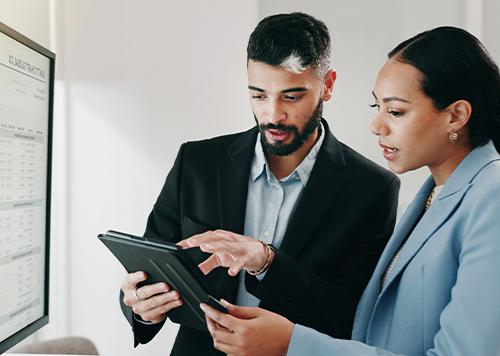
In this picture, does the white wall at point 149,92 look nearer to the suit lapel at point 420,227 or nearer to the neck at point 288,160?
the neck at point 288,160

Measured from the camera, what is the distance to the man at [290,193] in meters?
1.53

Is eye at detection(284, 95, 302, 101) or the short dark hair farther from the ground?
the short dark hair

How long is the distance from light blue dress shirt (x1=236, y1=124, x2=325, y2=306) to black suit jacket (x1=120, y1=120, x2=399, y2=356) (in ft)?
0.12

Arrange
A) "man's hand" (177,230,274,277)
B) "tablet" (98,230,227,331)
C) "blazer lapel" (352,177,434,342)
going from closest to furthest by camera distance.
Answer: "tablet" (98,230,227,331), "man's hand" (177,230,274,277), "blazer lapel" (352,177,434,342)

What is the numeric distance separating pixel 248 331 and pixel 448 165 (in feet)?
1.62

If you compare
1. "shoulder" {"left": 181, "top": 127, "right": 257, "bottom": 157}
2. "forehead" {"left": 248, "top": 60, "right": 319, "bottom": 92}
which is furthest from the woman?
"shoulder" {"left": 181, "top": 127, "right": 257, "bottom": 157}

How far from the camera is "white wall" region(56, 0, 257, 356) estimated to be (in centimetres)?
268

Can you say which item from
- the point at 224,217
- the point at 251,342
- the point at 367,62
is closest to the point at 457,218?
the point at 251,342

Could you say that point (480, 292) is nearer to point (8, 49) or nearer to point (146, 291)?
point (146, 291)

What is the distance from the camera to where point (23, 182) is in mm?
1324

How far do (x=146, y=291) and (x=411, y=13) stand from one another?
1.89 metres

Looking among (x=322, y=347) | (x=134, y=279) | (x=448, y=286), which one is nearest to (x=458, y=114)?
(x=448, y=286)

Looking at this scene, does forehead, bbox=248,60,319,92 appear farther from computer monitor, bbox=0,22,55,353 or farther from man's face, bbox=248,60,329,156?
computer monitor, bbox=0,22,55,353

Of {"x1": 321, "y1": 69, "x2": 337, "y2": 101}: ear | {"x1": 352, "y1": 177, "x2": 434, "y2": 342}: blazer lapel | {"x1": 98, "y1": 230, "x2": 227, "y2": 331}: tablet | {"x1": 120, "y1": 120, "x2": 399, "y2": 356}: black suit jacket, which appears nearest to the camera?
{"x1": 98, "y1": 230, "x2": 227, "y2": 331}: tablet
